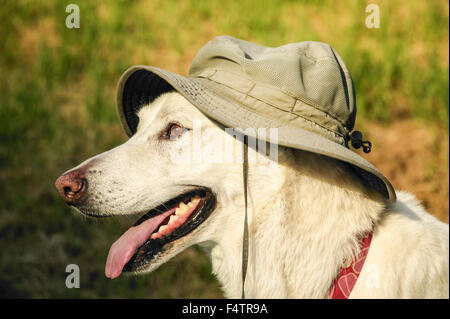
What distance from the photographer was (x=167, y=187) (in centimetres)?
192

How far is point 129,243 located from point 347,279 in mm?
990

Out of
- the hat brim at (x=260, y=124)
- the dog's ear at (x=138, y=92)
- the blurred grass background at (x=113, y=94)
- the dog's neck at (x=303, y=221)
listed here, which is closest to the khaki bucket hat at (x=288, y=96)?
the hat brim at (x=260, y=124)

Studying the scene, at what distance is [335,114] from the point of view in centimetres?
188

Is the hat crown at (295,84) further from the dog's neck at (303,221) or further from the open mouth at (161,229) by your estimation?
the open mouth at (161,229)

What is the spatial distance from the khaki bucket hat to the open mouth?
40 centimetres

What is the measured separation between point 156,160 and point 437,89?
355 cm

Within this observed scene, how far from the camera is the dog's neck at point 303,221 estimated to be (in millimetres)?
1889

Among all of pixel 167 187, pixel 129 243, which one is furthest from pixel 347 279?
pixel 129 243

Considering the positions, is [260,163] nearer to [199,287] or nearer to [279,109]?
[279,109]

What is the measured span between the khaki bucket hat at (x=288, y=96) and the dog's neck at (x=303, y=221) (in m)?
0.12

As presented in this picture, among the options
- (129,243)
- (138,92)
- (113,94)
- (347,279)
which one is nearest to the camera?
(347,279)

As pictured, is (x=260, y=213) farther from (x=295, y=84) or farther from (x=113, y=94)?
(x=113, y=94)
